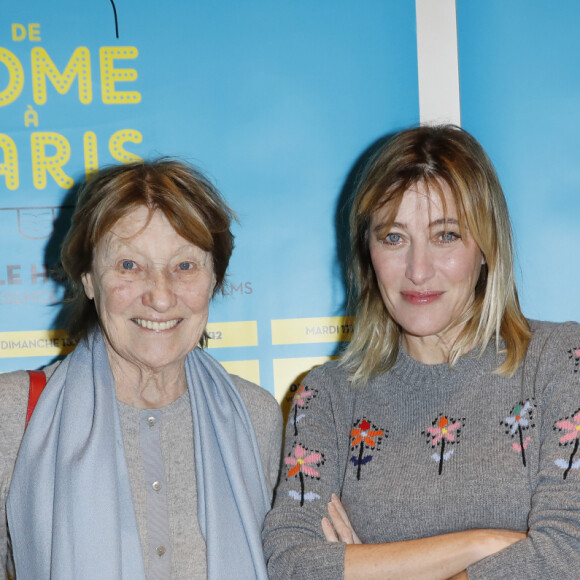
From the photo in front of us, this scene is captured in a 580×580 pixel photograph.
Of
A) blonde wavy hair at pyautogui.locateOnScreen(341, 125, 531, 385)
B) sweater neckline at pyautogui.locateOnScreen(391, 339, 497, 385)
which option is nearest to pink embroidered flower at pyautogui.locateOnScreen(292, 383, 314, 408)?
blonde wavy hair at pyautogui.locateOnScreen(341, 125, 531, 385)

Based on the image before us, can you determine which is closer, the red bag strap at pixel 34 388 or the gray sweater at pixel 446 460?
the gray sweater at pixel 446 460

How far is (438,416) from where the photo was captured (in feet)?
6.79

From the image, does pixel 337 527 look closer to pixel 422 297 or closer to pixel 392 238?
pixel 422 297

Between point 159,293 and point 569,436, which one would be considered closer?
point 569,436

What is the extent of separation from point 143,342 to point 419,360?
0.82 meters

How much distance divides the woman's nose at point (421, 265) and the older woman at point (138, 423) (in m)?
0.61

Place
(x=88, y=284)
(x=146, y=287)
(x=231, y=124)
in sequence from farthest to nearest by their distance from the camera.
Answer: (x=231, y=124)
(x=88, y=284)
(x=146, y=287)

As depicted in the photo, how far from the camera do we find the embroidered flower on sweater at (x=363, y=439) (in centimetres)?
209

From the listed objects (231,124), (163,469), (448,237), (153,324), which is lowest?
(163,469)

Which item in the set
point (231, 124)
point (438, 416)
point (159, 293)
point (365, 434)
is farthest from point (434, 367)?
point (231, 124)

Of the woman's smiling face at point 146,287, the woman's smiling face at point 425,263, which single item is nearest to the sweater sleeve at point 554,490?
the woman's smiling face at point 425,263

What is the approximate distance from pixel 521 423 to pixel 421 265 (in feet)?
1.61

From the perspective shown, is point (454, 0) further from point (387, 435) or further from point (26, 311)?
point (26, 311)

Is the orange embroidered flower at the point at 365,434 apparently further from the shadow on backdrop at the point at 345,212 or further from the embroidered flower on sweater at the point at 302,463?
the shadow on backdrop at the point at 345,212
